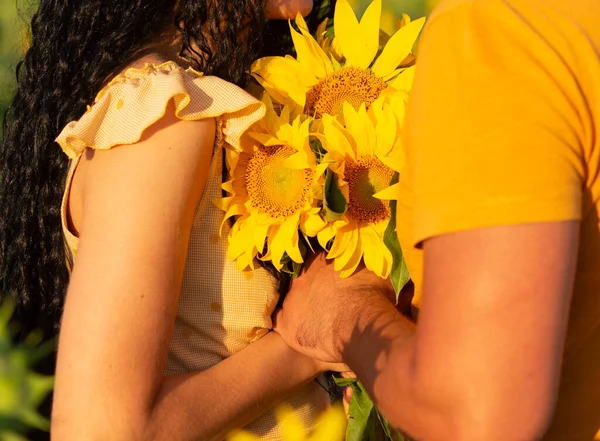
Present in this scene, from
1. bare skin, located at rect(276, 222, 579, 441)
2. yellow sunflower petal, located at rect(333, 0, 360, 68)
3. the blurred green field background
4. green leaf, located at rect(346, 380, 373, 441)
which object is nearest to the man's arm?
bare skin, located at rect(276, 222, 579, 441)

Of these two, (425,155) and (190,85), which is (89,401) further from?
(425,155)

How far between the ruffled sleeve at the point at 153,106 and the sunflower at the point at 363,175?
0.16 m

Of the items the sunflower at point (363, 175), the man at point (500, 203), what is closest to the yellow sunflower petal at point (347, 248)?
the sunflower at point (363, 175)

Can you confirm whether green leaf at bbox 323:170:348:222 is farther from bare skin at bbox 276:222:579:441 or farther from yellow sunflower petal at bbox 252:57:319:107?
bare skin at bbox 276:222:579:441

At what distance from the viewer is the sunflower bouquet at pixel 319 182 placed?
1.44 m

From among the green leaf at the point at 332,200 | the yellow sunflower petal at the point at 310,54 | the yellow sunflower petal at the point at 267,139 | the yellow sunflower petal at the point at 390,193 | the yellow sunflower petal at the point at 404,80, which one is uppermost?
the yellow sunflower petal at the point at 310,54

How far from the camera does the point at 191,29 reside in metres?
1.52

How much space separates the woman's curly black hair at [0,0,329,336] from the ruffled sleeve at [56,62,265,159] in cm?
13

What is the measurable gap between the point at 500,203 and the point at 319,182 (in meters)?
0.64

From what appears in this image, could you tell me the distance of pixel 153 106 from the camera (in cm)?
128

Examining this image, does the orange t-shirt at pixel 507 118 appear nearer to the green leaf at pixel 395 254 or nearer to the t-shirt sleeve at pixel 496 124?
the t-shirt sleeve at pixel 496 124

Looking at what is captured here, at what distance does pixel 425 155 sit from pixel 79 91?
87 centimetres

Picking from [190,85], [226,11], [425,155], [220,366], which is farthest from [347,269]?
[425,155]

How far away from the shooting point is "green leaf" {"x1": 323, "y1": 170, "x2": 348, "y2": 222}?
4.68 ft
